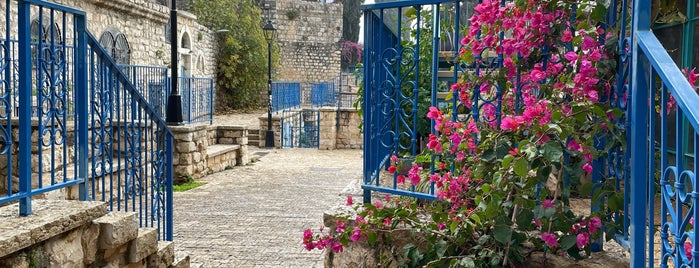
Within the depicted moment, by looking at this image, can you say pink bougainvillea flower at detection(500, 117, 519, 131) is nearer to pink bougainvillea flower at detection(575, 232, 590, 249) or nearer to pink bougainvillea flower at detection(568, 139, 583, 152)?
pink bougainvillea flower at detection(568, 139, 583, 152)

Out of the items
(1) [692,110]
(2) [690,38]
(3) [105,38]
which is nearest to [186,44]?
(3) [105,38]

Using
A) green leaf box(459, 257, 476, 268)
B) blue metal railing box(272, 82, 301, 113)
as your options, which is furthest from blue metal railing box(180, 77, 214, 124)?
green leaf box(459, 257, 476, 268)

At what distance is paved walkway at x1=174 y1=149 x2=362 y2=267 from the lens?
19.9ft

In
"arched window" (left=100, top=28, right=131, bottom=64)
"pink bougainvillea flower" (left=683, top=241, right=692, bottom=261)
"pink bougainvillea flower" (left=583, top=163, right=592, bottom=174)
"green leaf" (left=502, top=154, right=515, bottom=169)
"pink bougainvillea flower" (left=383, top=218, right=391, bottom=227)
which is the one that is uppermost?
Answer: "arched window" (left=100, top=28, right=131, bottom=64)

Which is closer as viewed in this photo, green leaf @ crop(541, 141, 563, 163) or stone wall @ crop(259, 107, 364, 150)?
green leaf @ crop(541, 141, 563, 163)

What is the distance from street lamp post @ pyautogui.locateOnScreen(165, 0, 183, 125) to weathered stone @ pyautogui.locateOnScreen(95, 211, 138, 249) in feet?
23.0

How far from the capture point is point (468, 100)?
289 centimetres

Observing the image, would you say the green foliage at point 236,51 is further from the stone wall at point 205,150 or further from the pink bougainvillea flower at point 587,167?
the pink bougainvillea flower at point 587,167

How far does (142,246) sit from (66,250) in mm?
898

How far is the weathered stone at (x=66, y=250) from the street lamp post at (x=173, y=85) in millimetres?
7454

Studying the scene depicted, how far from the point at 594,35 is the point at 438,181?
0.84 meters

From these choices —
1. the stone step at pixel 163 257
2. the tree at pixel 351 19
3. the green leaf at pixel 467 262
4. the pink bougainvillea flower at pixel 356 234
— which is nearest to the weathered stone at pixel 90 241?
the stone step at pixel 163 257

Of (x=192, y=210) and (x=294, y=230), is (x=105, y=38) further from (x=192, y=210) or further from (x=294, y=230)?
(x=294, y=230)

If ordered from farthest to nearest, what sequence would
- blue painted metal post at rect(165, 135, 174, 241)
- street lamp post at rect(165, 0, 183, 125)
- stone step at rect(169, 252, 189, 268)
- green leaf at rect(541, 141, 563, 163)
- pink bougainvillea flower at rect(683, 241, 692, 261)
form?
street lamp post at rect(165, 0, 183, 125) < blue painted metal post at rect(165, 135, 174, 241) < stone step at rect(169, 252, 189, 268) < green leaf at rect(541, 141, 563, 163) < pink bougainvillea flower at rect(683, 241, 692, 261)
